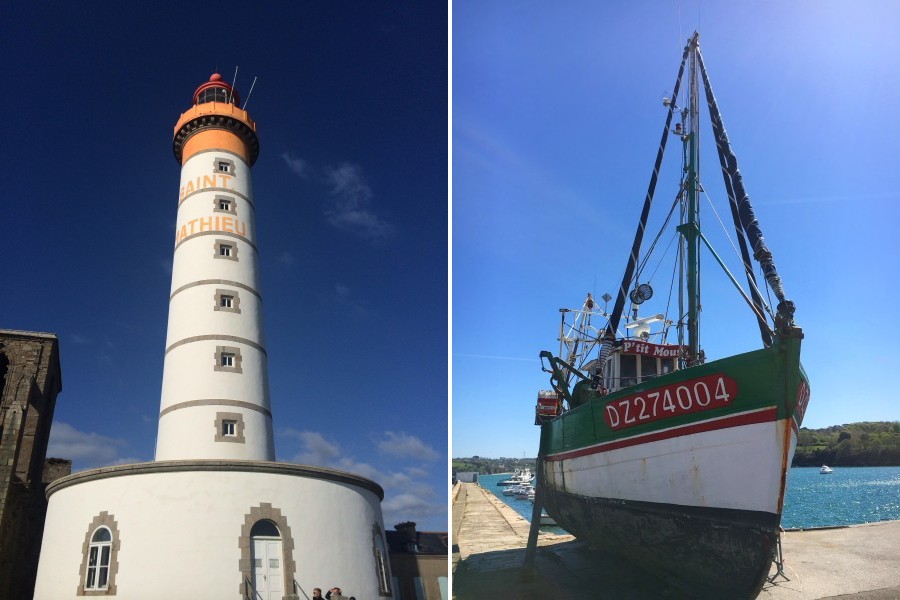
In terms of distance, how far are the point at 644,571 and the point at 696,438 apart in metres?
3.69

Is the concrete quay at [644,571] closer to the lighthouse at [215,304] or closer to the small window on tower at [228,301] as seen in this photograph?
the lighthouse at [215,304]

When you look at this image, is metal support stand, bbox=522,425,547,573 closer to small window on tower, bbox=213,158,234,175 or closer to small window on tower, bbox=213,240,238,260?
small window on tower, bbox=213,240,238,260

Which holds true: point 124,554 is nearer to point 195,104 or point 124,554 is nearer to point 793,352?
point 793,352

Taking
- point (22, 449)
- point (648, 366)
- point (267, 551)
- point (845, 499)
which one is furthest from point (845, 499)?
point (22, 449)

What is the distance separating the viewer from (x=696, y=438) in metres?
11.8

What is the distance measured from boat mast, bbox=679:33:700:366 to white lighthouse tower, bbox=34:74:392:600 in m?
8.98

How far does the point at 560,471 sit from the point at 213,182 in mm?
13691

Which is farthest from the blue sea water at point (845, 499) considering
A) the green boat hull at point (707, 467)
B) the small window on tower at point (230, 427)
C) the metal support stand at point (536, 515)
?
the small window on tower at point (230, 427)

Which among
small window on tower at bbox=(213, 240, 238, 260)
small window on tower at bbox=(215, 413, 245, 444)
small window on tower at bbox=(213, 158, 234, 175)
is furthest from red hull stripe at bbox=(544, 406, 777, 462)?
small window on tower at bbox=(213, 158, 234, 175)

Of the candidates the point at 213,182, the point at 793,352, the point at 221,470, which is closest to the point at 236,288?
the point at 213,182

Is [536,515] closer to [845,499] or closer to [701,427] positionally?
[701,427]

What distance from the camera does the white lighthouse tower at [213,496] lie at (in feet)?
46.0

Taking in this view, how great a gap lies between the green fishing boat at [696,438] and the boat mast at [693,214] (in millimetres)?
28

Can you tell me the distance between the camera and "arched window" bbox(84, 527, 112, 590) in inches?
553
